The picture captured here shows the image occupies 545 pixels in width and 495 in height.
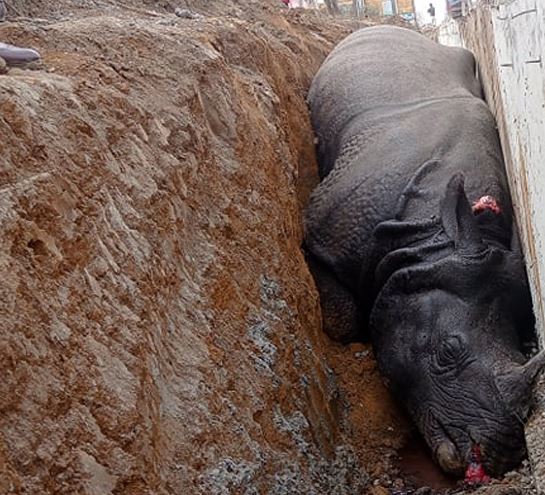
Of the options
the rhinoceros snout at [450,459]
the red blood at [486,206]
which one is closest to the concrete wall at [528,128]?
the red blood at [486,206]

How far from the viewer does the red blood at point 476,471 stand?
4500mm

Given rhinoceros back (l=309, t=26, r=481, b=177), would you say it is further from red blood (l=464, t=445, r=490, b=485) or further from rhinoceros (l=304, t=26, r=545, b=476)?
red blood (l=464, t=445, r=490, b=485)

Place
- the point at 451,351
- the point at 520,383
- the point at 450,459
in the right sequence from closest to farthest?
the point at 520,383, the point at 450,459, the point at 451,351

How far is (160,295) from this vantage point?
3.52 meters

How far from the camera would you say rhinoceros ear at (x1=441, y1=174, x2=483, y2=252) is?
5.29 meters

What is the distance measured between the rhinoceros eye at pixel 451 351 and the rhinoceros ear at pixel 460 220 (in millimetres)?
538

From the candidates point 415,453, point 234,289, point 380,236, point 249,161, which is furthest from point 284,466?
point 380,236

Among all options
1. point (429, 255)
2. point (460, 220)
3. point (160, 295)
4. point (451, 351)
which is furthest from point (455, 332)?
point (160, 295)

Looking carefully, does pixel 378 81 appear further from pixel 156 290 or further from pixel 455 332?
pixel 156 290

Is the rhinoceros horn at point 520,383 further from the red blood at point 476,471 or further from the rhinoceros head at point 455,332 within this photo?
the red blood at point 476,471

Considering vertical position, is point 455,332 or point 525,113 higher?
point 525,113

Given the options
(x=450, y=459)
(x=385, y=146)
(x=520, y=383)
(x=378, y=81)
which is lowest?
(x=450, y=459)

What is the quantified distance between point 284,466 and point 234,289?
851mm

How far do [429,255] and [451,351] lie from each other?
2.13 feet
